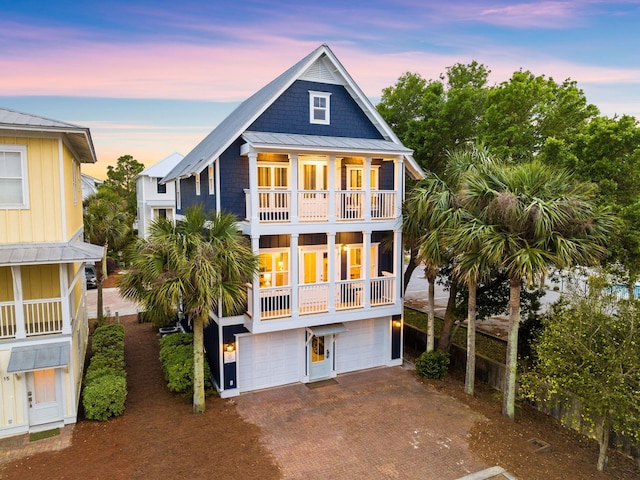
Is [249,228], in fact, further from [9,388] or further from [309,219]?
[9,388]

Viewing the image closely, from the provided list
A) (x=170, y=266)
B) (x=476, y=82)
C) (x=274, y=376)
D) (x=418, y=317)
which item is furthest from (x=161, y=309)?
(x=476, y=82)

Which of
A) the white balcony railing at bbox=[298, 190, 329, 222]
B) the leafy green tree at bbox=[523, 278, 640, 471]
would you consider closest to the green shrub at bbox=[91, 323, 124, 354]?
Result: the white balcony railing at bbox=[298, 190, 329, 222]

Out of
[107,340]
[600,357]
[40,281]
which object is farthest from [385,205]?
[107,340]

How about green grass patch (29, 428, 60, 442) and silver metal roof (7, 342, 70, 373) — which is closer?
silver metal roof (7, 342, 70, 373)

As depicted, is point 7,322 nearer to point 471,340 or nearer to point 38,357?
point 38,357

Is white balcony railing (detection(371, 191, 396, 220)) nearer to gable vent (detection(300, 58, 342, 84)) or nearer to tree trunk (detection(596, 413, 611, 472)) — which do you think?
gable vent (detection(300, 58, 342, 84))
